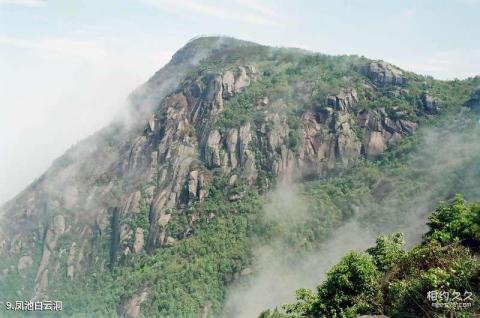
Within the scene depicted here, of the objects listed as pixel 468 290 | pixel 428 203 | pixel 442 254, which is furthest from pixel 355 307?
pixel 428 203

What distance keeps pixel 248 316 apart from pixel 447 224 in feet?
432

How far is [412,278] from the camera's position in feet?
161

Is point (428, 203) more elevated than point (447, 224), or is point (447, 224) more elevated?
point (447, 224)

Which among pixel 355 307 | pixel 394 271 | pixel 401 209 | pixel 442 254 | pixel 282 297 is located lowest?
pixel 282 297

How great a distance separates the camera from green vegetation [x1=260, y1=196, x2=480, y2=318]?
139 ft

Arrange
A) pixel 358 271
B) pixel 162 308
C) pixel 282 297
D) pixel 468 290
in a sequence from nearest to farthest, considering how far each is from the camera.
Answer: pixel 468 290, pixel 358 271, pixel 282 297, pixel 162 308

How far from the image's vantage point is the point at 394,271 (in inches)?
2251

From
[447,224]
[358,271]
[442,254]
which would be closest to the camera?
[442,254]

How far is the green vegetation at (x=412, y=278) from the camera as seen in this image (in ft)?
139

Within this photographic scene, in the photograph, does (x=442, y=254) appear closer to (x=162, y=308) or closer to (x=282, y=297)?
(x=282, y=297)

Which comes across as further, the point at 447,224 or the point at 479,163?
the point at 479,163

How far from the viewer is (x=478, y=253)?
5666 centimetres

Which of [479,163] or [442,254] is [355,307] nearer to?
[442,254]

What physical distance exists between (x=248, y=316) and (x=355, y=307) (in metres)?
138
